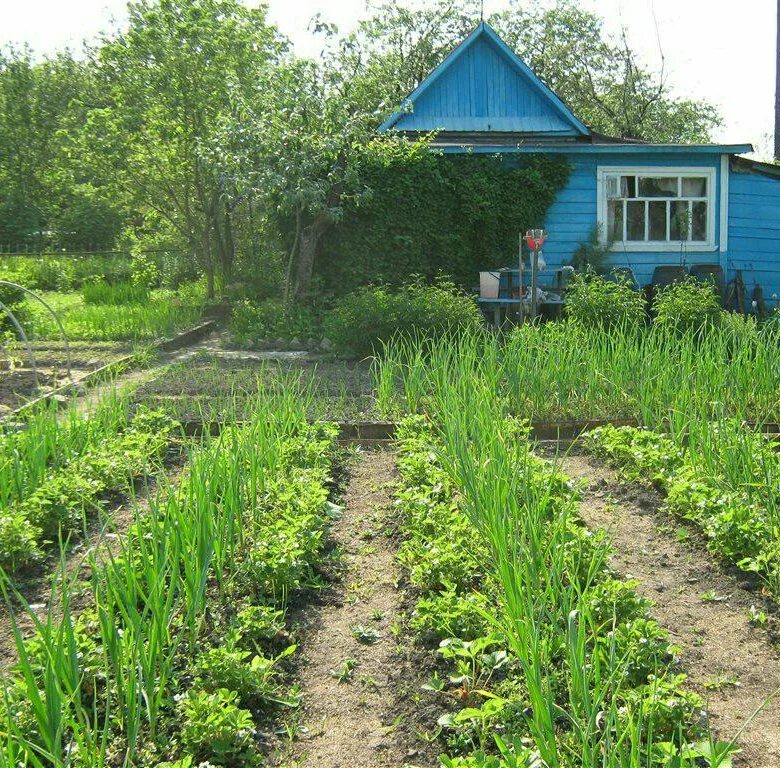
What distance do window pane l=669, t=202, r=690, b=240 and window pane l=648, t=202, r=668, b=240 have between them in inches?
4.8

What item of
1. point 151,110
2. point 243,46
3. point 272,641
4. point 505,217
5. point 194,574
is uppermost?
point 243,46

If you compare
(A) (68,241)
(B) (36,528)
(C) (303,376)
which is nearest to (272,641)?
(B) (36,528)

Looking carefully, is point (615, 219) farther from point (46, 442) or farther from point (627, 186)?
point (46, 442)

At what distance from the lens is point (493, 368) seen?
21.6ft

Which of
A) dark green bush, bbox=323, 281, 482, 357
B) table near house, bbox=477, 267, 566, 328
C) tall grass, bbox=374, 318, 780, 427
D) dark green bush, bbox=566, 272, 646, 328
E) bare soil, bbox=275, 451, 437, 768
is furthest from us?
table near house, bbox=477, 267, 566, 328

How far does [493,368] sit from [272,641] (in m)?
3.55

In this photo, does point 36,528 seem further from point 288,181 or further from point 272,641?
point 288,181

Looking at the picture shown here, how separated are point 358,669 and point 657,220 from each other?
13.3 metres

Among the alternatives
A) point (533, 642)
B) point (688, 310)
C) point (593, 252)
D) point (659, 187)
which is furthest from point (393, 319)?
point (533, 642)

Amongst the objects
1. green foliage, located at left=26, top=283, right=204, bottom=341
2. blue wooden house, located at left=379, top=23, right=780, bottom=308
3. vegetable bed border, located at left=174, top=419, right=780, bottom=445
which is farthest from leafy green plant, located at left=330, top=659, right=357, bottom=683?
blue wooden house, located at left=379, top=23, right=780, bottom=308

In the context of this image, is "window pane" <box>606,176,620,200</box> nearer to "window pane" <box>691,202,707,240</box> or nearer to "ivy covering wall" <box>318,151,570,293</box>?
"ivy covering wall" <box>318,151,570,293</box>

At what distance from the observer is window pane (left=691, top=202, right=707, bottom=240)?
15.3m

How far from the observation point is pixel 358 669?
126 inches

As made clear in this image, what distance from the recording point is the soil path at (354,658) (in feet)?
8.87
